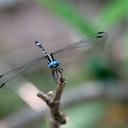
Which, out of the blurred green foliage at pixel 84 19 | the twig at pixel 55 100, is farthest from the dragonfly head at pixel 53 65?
the blurred green foliage at pixel 84 19

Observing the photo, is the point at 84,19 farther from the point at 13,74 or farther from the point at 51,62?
the point at 51,62

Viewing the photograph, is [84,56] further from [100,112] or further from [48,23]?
[48,23]

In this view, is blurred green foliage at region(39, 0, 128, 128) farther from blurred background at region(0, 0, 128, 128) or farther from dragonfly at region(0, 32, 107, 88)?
dragonfly at region(0, 32, 107, 88)

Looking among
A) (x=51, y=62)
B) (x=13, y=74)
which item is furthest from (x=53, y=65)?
(x=13, y=74)

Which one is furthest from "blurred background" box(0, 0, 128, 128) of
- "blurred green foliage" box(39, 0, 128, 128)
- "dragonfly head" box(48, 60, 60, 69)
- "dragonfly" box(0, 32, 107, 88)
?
"dragonfly head" box(48, 60, 60, 69)

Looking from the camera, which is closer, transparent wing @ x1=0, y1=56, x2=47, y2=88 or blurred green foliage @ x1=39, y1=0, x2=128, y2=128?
transparent wing @ x1=0, y1=56, x2=47, y2=88

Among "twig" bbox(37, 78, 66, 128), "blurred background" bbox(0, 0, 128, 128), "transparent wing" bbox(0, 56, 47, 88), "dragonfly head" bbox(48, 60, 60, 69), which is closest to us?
"twig" bbox(37, 78, 66, 128)

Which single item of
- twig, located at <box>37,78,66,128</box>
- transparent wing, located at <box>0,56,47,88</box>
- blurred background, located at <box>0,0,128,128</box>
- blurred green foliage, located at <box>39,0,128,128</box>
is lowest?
blurred background, located at <box>0,0,128,128</box>

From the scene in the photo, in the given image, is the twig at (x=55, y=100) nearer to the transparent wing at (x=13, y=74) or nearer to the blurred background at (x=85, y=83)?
the transparent wing at (x=13, y=74)
